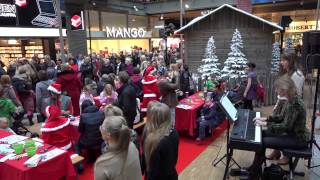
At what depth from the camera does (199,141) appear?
653cm

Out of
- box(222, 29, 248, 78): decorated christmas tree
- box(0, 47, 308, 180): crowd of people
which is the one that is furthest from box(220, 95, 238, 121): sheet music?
box(222, 29, 248, 78): decorated christmas tree

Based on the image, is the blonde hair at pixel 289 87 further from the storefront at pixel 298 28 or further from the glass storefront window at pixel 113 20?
the glass storefront window at pixel 113 20

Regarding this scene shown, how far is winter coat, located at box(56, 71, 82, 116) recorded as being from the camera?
6984 mm

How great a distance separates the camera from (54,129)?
452 centimetres

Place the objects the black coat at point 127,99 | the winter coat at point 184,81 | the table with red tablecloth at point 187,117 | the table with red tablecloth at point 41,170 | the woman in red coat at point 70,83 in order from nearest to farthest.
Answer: the table with red tablecloth at point 41,170
the black coat at point 127,99
the table with red tablecloth at point 187,117
the woman in red coat at point 70,83
the winter coat at point 184,81

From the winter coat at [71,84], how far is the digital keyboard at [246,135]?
4363 millimetres

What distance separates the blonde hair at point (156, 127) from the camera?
8.70 feet

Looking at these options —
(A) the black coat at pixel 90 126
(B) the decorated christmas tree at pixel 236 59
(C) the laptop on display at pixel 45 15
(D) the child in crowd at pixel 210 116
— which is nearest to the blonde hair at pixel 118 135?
(A) the black coat at pixel 90 126

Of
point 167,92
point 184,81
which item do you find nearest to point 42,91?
point 167,92

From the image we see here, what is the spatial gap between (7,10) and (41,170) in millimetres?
13157

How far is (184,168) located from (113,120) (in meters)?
3.30

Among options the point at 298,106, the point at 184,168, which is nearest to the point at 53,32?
the point at 184,168

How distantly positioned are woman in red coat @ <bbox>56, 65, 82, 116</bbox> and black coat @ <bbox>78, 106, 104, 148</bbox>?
7.46 ft

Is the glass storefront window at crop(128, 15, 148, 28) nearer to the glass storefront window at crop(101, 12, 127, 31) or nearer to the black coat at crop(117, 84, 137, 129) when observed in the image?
the glass storefront window at crop(101, 12, 127, 31)
